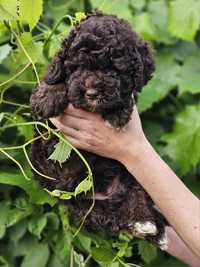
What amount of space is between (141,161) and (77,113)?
8.1 inches

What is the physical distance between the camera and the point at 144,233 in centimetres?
188

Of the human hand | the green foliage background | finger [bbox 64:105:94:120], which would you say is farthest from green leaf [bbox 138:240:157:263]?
finger [bbox 64:105:94:120]

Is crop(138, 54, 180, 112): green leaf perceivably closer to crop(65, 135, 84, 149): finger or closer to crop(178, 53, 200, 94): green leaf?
crop(178, 53, 200, 94): green leaf

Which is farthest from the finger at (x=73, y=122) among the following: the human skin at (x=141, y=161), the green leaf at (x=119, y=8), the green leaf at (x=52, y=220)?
the green leaf at (x=119, y=8)

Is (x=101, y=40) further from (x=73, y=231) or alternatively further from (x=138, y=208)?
(x=73, y=231)

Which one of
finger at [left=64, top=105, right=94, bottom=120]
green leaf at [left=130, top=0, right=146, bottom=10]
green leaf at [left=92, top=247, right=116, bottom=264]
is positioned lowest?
green leaf at [left=92, top=247, right=116, bottom=264]

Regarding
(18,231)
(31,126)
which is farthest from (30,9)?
(18,231)

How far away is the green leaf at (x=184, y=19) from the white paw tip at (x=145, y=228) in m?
0.71

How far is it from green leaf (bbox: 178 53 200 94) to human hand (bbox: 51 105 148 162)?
0.52 m

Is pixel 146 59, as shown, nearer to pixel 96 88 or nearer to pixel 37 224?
pixel 96 88

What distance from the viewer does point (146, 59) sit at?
67.5 inches

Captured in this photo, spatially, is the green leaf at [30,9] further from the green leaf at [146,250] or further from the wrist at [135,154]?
the green leaf at [146,250]

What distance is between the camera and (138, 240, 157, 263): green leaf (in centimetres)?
214

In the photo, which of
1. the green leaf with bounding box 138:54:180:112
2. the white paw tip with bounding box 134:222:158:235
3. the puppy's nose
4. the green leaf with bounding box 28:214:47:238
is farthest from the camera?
the green leaf with bounding box 138:54:180:112
